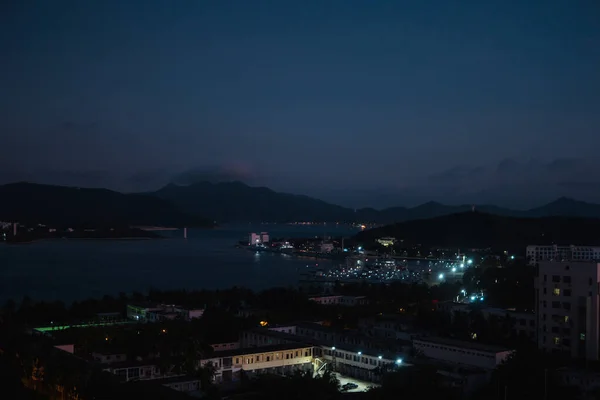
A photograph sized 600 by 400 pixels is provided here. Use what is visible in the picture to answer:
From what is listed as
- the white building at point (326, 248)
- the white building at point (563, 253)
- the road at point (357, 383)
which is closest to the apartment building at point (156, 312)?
the road at point (357, 383)

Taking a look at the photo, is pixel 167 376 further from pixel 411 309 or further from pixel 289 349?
pixel 411 309

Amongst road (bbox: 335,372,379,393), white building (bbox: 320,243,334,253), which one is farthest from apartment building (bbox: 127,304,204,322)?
white building (bbox: 320,243,334,253)

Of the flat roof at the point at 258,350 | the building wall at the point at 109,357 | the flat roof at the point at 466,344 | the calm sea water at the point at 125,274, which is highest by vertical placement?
the flat roof at the point at 466,344

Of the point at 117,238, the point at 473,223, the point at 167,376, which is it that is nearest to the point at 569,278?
the point at 167,376

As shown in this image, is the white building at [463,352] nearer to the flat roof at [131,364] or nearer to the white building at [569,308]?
the white building at [569,308]

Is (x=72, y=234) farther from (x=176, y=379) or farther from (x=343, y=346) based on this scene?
(x=176, y=379)

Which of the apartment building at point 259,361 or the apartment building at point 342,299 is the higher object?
the apartment building at point 259,361
